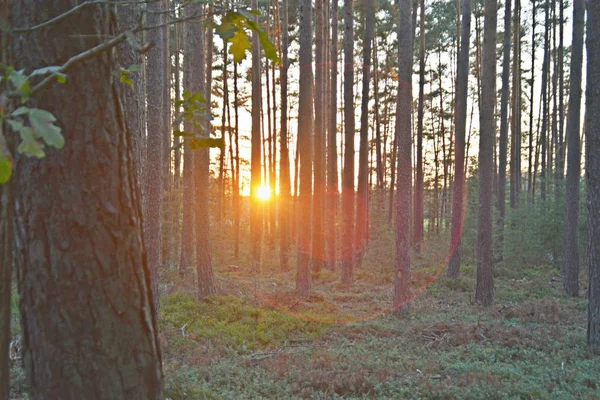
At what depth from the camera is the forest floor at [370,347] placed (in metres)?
5.71

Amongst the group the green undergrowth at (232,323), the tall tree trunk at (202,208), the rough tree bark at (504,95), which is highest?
the rough tree bark at (504,95)

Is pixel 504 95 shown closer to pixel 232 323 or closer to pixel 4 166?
pixel 232 323

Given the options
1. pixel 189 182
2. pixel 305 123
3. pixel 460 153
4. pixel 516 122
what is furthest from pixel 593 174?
pixel 516 122

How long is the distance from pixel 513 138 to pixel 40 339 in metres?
24.7

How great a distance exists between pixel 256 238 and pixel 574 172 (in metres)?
11.0

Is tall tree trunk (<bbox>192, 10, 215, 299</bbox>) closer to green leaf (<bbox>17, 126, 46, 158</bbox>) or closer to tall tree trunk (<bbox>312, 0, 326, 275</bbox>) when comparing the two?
tall tree trunk (<bbox>312, 0, 326, 275</bbox>)

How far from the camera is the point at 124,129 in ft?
5.99

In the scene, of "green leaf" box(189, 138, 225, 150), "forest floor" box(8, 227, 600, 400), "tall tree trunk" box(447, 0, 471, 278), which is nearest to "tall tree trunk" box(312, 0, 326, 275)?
"forest floor" box(8, 227, 600, 400)

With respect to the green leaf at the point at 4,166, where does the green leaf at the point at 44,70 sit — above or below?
above

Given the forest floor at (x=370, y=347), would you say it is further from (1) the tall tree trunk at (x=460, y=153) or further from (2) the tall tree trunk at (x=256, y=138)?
(2) the tall tree trunk at (x=256, y=138)

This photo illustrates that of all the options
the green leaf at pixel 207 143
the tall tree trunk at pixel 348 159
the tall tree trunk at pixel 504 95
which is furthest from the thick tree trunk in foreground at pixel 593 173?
the tall tree trunk at pixel 504 95

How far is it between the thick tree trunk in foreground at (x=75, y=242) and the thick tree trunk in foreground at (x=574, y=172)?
1409 centimetres

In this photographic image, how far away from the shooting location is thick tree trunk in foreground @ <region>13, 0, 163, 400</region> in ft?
5.49

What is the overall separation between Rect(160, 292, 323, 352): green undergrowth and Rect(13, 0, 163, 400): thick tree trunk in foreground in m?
6.47
